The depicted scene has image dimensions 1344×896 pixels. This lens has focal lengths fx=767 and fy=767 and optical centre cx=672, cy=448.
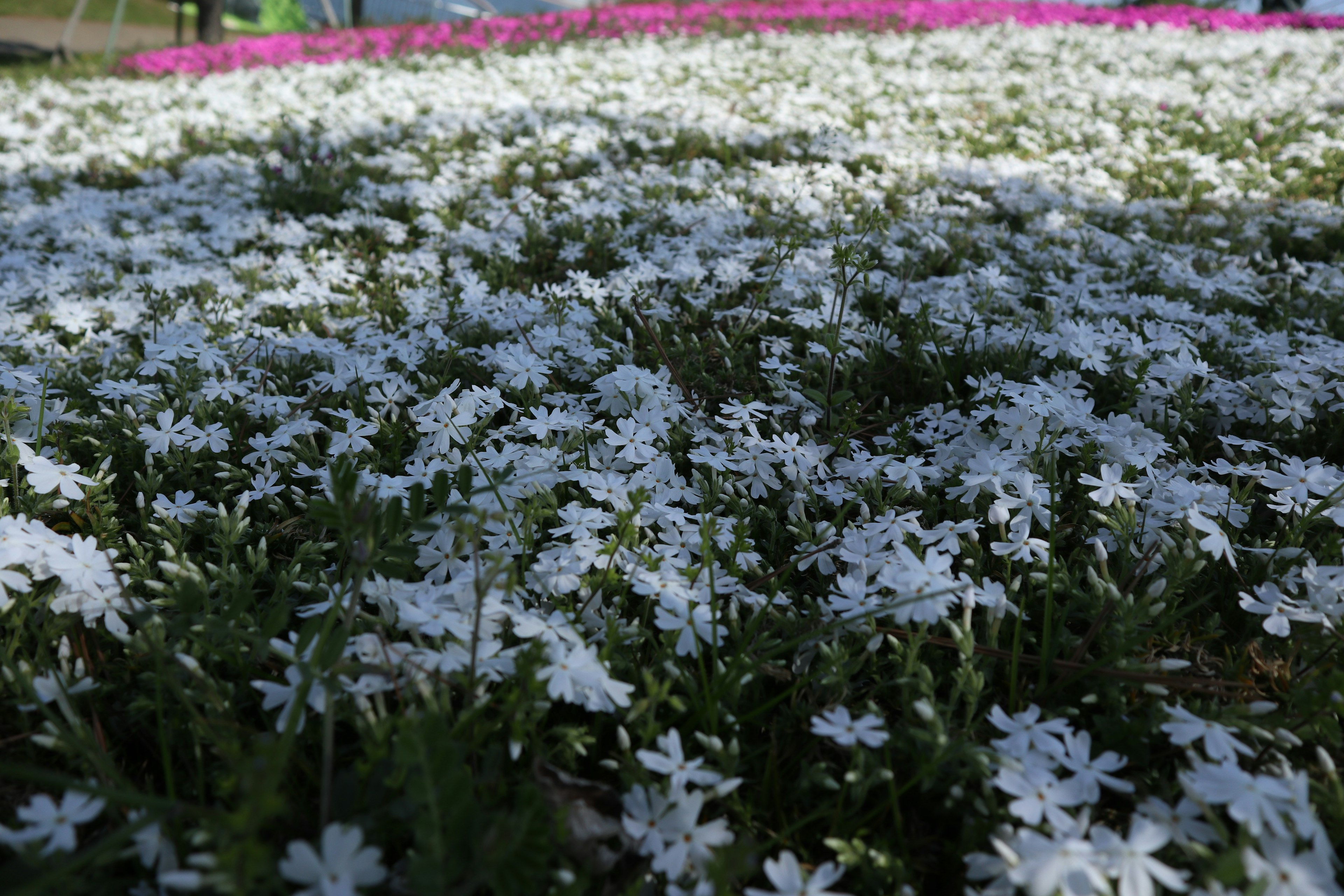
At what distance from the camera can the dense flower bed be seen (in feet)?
41.0

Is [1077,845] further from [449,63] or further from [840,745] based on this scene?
[449,63]

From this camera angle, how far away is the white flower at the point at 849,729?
155 centimetres

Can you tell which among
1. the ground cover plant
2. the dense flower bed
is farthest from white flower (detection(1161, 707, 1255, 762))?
the dense flower bed

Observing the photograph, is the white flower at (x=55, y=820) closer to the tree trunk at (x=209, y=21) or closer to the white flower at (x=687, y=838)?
the white flower at (x=687, y=838)

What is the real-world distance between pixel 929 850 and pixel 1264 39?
54.2ft

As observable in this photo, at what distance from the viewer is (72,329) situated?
342cm

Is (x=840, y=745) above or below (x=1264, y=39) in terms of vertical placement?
below

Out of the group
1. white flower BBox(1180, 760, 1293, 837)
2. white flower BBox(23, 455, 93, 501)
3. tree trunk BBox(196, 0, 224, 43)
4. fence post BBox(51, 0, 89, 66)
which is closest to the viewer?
white flower BBox(1180, 760, 1293, 837)

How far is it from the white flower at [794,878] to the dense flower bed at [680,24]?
43.5ft

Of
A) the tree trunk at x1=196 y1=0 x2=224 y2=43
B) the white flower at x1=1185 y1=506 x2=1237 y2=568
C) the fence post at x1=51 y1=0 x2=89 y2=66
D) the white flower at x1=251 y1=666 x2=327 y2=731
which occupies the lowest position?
the white flower at x1=251 y1=666 x2=327 y2=731

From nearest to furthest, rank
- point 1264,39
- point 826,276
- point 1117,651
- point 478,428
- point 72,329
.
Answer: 1. point 1117,651
2. point 478,428
3. point 72,329
4. point 826,276
5. point 1264,39

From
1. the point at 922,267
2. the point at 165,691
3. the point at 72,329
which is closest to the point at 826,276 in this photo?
the point at 922,267

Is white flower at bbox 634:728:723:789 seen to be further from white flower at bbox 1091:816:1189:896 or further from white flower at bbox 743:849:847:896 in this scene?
white flower at bbox 1091:816:1189:896

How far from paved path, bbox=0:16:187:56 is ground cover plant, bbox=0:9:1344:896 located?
16745 mm
